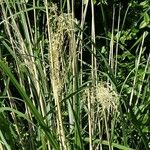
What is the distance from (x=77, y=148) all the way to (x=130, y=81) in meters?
1.00

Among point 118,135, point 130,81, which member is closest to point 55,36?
point 118,135

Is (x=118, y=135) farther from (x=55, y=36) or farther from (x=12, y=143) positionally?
(x=55, y=36)

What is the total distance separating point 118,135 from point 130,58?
67 cm

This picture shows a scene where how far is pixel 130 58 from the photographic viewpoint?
2402 millimetres

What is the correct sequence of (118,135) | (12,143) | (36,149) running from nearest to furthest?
1. (12,143)
2. (36,149)
3. (118,135)

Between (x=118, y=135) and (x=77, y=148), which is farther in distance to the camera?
(x=118, y=135)

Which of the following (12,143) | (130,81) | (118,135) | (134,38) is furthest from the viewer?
(134,38)

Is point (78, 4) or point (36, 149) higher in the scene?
point (78, 4)

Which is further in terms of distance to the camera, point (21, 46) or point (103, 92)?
point (21, 46)

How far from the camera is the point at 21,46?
4.38 ft

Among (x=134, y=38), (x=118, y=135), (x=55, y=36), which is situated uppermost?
(x=55, y=36)

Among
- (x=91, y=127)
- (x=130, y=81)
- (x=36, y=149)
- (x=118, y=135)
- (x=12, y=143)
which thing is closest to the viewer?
(x=91, y=127)

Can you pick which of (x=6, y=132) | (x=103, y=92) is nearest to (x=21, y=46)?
(x=6, y=132)

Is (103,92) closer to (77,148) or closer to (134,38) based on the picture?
(77,148)
